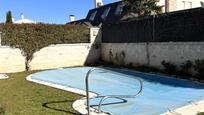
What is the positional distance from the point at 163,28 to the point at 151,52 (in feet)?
5.80

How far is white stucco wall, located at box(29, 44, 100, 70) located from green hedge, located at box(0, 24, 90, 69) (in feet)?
1.43

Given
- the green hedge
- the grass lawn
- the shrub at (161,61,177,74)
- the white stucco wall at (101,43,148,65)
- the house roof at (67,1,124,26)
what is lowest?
the grass lawn

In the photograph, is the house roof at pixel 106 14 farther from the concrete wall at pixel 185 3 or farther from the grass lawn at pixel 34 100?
the grass lawn at pixel 34 100

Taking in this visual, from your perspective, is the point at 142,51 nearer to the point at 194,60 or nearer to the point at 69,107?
the point at 194,60

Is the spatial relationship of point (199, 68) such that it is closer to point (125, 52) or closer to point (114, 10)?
point (125, 52)

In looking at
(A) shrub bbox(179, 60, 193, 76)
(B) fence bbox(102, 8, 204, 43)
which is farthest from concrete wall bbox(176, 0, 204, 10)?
(A) shrub bbox(179, 60, 193, 76)

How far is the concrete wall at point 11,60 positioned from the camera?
21109 millimetres

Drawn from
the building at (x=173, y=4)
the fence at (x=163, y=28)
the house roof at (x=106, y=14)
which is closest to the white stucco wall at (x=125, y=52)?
the fence at (x=163, y=28)

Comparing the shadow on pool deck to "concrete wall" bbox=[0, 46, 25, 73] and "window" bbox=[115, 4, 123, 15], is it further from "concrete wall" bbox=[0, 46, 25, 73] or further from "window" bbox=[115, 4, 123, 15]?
"window" bbox=[115, 4, 123, 15]

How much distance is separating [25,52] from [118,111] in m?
13.6

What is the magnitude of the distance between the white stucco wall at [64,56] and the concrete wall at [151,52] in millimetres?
1232

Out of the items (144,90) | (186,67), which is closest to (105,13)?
(186,67)

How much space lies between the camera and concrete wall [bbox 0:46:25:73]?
831 inches

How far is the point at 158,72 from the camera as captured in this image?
18469mm
